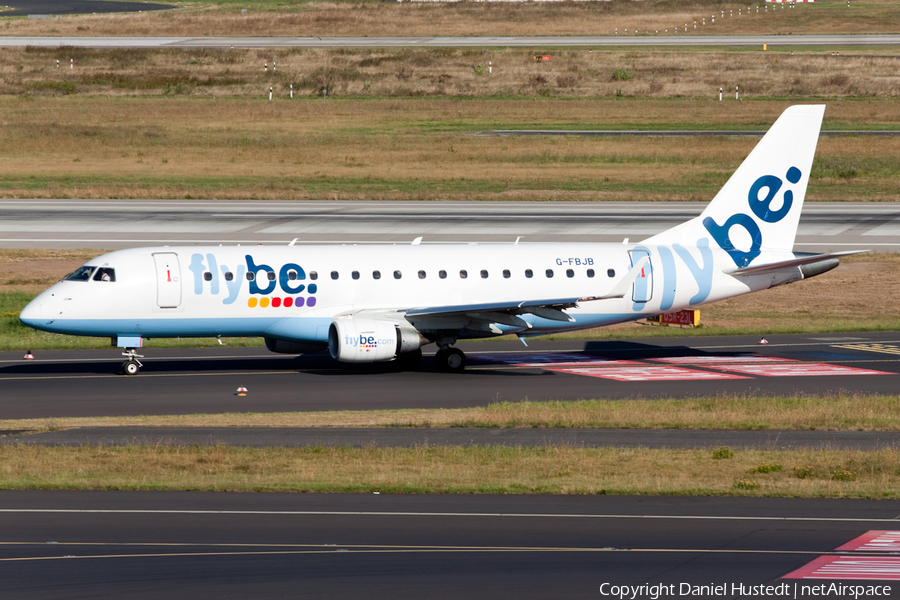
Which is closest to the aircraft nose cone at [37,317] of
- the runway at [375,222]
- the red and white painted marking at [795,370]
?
the red and white painted marking at [795,370]

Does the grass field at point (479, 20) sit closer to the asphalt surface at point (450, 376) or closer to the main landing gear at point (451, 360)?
the asphalt surface at point (450, 376)

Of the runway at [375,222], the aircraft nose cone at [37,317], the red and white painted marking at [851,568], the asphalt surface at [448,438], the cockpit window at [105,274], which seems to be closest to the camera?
the red and white painted marking at [851,568]

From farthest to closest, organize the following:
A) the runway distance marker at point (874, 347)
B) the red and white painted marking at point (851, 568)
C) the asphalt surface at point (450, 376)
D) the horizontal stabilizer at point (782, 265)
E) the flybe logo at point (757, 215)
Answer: the runway distance marker at point (874, 347) < the flybe logo at point (757, 215) < the horizontal stabilizer at point (782, 265) < the asphalt surface at point (450, 376) < the red and white painted marking at point (851, 568)

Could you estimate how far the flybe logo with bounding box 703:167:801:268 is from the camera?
4169cm

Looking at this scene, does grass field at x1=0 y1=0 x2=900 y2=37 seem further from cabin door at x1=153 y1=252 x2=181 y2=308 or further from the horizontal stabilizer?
cabin door at x1=153 y1=252 x2=181 y2=308

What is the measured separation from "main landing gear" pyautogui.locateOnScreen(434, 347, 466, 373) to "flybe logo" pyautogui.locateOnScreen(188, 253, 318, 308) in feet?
15.5

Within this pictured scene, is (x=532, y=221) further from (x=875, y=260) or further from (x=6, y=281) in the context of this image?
(x=6, y=281)

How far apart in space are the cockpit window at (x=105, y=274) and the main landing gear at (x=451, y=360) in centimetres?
1106

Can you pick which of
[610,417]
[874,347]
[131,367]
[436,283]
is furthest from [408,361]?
[874,347]

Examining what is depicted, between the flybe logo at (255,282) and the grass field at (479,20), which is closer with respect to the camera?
the flybe logo at (255,282)

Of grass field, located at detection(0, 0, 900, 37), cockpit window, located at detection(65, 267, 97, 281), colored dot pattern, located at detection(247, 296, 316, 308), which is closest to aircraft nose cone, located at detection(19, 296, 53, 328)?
cockpit window, located at detection(65, 267, 97, 281)

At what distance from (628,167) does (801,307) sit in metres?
40.3

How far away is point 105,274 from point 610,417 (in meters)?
17.3

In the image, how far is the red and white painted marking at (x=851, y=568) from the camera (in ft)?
57.1
